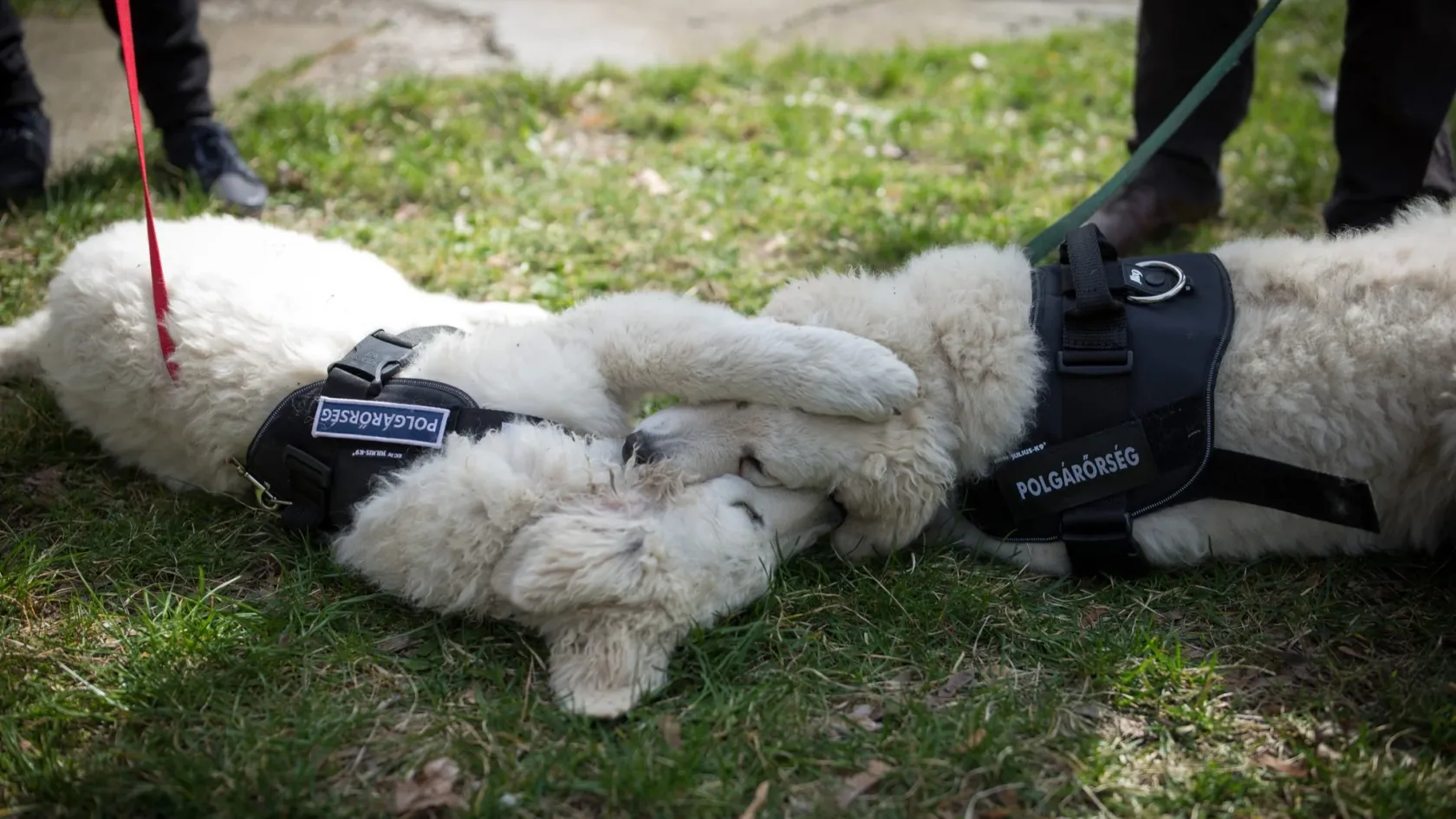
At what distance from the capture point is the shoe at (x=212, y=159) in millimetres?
4512

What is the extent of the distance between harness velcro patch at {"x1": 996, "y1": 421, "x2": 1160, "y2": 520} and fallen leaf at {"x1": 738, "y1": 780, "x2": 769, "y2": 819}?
1.00 m

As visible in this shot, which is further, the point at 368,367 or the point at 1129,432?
the point at 368,367

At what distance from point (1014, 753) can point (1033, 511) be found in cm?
67

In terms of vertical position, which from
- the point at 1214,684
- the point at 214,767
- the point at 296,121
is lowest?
the point at 1214,684

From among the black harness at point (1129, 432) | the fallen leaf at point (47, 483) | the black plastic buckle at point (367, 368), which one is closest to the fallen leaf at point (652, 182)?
the black plastic buckle at point (367, 368)

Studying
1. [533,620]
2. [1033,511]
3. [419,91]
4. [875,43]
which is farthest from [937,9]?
[533,620]

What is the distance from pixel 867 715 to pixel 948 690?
0.73ft

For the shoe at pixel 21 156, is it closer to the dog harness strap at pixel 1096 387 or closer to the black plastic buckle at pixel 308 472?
the black plastic buckle at pixel 308 472

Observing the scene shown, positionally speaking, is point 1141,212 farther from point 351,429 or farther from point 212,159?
point 212,159

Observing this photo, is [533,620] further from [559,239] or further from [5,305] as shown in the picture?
[5,305]

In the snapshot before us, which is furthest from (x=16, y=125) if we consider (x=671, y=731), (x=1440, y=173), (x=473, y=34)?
(x=1440, y=173)

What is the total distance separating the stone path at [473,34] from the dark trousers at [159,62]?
1.68 ft

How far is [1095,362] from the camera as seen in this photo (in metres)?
2.59

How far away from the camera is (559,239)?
14.4ft
